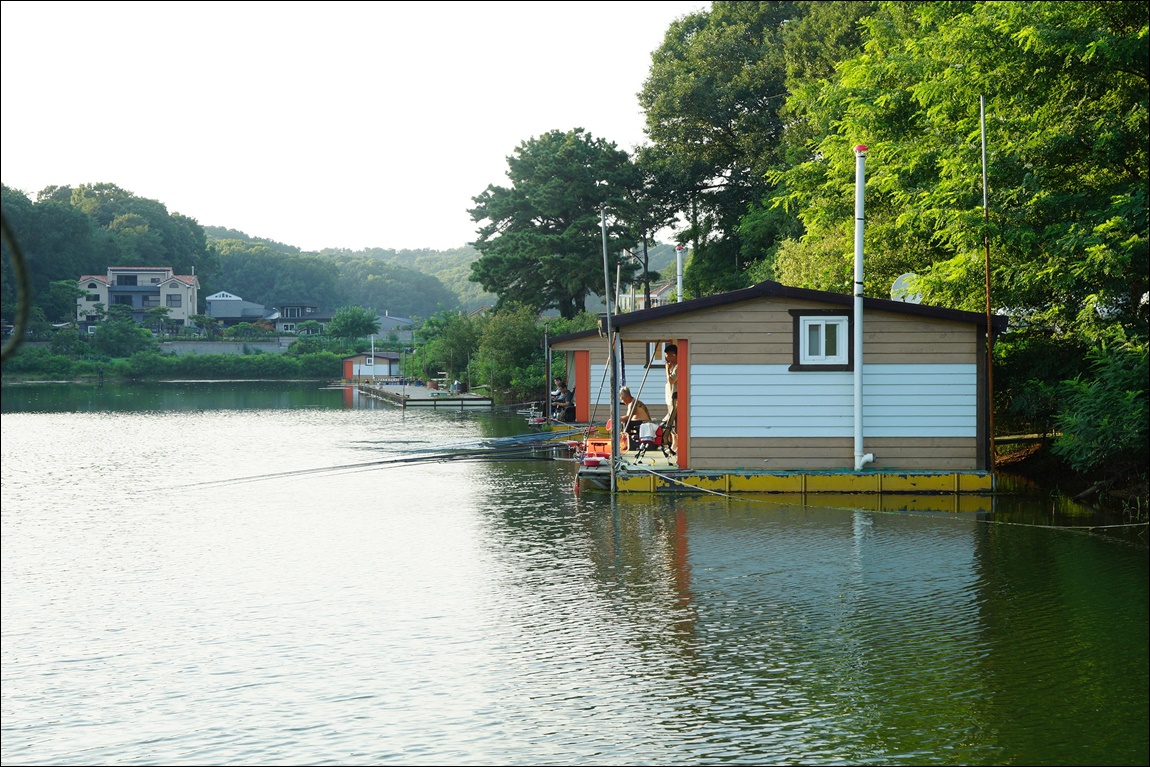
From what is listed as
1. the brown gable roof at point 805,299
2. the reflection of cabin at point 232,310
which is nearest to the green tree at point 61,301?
the reflection of cabin at point 232,310

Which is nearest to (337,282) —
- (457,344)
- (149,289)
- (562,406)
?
(149,289)

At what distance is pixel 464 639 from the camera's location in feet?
36.3

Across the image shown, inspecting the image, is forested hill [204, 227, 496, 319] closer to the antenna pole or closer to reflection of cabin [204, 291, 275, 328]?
reflection of cabin [204, 291, 275, 328]

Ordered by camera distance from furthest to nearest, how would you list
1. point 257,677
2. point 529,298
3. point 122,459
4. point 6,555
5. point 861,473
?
point 529,298 → point 122,459 → point 861,473 → point 6,555 → point 257,677

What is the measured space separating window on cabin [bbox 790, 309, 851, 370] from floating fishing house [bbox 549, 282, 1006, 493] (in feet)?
0.06

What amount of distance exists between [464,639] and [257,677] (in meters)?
2.04

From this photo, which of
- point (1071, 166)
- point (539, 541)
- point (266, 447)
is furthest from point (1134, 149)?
point (266, 447)

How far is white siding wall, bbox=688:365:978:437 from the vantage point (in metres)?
19.9

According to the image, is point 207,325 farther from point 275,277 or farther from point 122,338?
point 275,277

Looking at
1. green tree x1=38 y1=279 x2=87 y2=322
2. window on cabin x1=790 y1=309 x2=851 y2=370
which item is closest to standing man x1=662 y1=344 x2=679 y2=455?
window on cabin x1=790 y1=309 x2=851 y2=370

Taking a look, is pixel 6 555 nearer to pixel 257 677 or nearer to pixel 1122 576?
pixel 257 677

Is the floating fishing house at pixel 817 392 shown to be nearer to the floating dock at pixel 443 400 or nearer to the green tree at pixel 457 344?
the floating dock at pixel 443 400

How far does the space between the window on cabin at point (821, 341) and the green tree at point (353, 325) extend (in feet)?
314

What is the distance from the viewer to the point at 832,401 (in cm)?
1988
